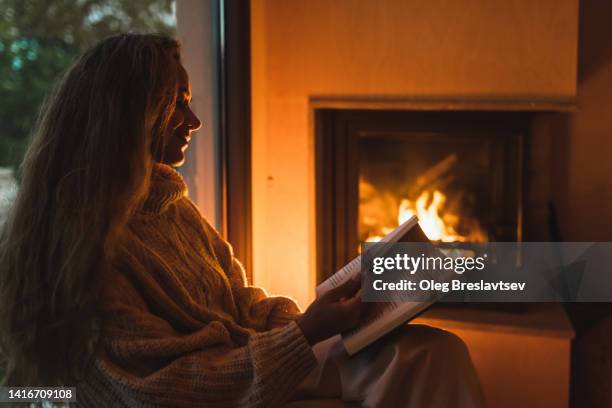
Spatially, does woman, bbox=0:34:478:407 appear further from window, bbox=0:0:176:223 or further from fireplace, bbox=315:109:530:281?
fireplace, bbox=315:109:530:281

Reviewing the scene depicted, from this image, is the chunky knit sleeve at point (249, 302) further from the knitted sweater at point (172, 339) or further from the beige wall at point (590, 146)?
the beige wall at point (590, 146)

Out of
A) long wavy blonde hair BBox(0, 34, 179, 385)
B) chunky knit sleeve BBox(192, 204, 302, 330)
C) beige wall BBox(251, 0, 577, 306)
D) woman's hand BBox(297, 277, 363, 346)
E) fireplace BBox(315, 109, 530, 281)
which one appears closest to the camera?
long wavy blonde hair BBox(0, 34, 179, 385)

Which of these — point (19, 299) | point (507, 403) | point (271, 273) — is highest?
point (19, 299)

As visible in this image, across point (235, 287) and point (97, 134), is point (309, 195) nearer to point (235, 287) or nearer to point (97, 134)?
point (235, 287)

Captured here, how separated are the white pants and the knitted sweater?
10 centimetres

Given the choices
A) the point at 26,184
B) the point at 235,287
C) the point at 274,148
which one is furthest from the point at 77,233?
the point at 274,148

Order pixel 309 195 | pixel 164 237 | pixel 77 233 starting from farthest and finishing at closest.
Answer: pixel 309 195, pixel 164 237, pixel 77 233

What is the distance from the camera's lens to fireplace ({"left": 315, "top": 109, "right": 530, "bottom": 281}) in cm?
188

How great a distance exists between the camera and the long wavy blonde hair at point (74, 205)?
916mm

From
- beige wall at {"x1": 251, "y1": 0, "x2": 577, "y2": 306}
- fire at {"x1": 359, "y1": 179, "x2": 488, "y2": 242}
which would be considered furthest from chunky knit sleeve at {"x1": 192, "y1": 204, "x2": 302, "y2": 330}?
fire at {"x1": 359, "y1": 179, "x2": 488, "y2": 242}

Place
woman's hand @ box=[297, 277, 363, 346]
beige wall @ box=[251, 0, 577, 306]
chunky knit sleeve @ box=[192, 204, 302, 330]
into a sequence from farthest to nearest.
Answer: beige wall @ box=[251, 0, 577, 306], chunky knit sleeve @ box=[192, 204, 302, 330], woman's hand @ box=[297, 277, 363, 346]

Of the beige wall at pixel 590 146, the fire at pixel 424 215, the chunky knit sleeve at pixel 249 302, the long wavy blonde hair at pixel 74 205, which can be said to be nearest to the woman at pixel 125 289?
the long wavy blonde hair at pixel 74 205

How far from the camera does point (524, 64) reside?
174 cm

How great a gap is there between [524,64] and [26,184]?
1.32 m
